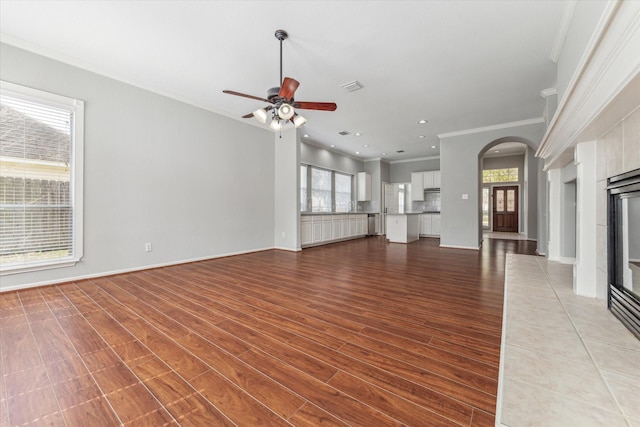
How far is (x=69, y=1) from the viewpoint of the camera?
243 cm

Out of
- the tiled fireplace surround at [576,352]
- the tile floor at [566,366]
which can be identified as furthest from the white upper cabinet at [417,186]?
the tile floor at [566,366]

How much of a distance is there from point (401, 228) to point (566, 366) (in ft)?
20.8

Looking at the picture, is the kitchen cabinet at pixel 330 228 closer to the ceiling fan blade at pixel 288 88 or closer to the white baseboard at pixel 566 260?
the ceiling fan blade at pixel 288 88

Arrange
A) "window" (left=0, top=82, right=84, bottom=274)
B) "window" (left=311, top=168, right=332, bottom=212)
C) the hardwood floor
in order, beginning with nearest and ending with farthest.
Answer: the hardwood floor < "window" (left=0, top=82, right=84, bottom=274) < "window" (left=311, top=168, right=332, bottom=212)

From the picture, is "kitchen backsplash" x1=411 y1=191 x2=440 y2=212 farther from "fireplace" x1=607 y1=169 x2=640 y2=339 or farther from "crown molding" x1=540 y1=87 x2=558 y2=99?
"fireplace" x1=607 y1=169 x2=640 y2=339

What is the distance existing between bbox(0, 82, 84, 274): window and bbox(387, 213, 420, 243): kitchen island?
22.8 ft

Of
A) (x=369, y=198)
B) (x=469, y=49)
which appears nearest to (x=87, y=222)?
(x=469, y=49)

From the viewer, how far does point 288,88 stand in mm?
2826

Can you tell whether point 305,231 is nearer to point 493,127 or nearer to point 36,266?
point 36,266

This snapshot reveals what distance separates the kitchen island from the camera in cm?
757

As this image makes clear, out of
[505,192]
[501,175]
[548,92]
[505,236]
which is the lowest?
[505,236]

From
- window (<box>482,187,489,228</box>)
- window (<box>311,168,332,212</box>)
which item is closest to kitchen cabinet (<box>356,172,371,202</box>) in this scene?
window (<box>311,168,332,212</box>)

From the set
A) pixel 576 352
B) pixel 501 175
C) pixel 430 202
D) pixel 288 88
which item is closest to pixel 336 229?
pixel 430 202

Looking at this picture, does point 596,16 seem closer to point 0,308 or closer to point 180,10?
point 180,10
